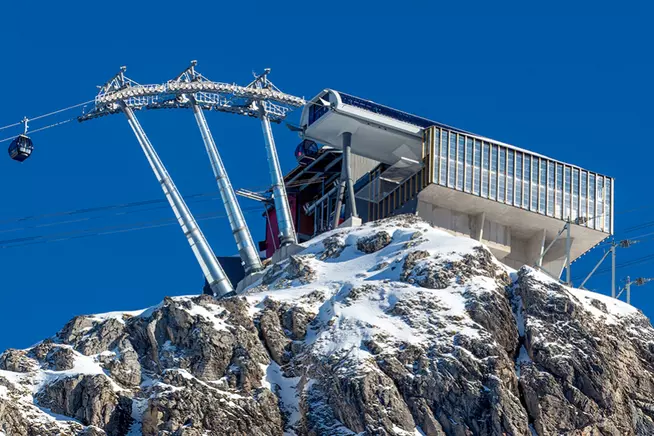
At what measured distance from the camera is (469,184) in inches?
6068

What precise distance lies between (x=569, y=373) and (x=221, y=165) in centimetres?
5101

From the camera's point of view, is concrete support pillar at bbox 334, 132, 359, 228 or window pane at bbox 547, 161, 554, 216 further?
window pane at bbox 547, 161, 554, 216

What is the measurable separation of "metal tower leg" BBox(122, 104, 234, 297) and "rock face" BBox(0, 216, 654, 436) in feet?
59.2

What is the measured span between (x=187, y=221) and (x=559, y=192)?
110 ft

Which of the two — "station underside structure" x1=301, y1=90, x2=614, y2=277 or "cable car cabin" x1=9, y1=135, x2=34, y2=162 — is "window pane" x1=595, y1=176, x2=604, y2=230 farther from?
"cable car cabin" x1=9, y1=135, x2=34, y2=162

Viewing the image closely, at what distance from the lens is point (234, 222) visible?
159 metres

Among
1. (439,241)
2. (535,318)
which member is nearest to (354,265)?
(439,241)

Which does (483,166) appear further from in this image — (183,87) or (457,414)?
(457,414)

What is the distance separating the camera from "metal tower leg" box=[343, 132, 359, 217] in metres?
157

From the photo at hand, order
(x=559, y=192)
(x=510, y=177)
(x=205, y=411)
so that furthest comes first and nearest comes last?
(x=559, y=192) < (x=510, y=177) < (x=205, y=411)

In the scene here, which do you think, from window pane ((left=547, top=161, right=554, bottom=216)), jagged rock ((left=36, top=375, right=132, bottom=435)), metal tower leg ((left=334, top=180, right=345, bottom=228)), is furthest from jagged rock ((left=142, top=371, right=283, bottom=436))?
window pane ((left=547, top=161, right=554, bottom=216))

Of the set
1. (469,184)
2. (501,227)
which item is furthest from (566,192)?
(469,184)

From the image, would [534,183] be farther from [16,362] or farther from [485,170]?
[16,362]

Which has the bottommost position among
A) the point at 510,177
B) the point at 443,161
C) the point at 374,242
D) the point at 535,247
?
the point at 374,242
